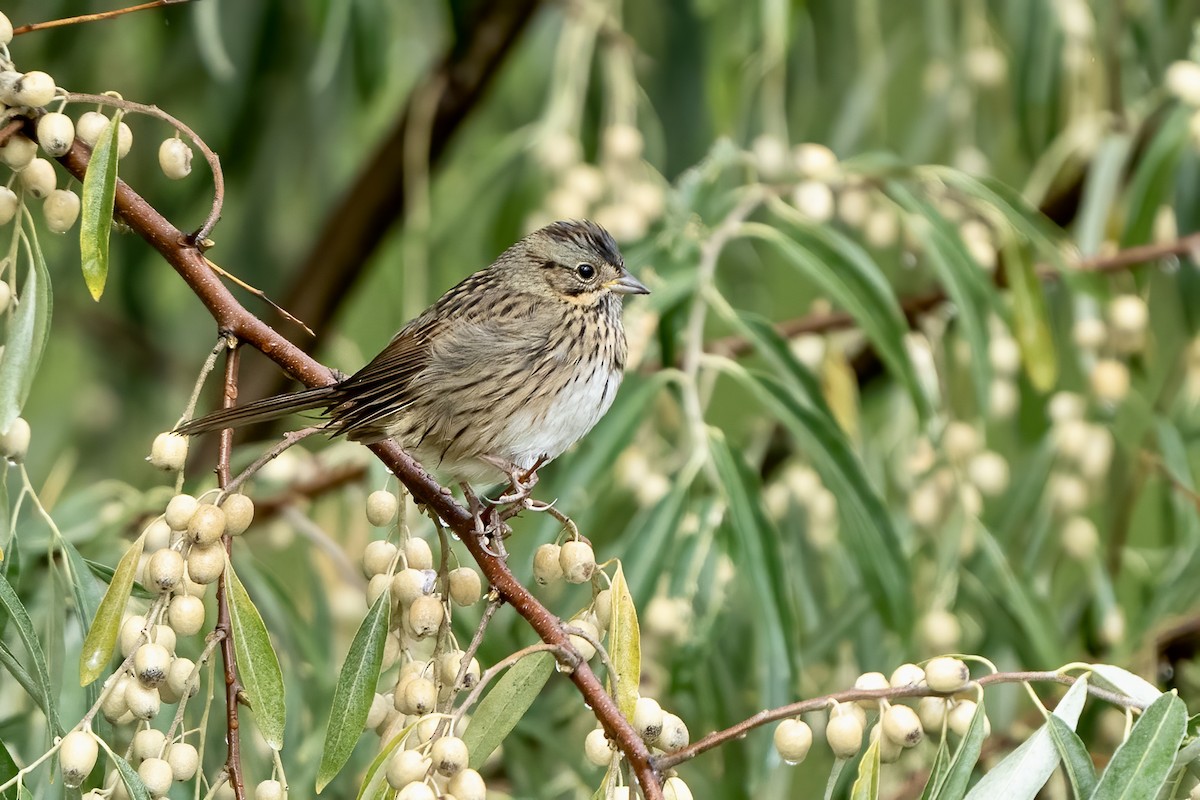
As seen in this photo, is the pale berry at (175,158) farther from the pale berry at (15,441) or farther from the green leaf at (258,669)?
the green leaf at (258,669)

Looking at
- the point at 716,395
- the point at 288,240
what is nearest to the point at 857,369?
the point at 716,395

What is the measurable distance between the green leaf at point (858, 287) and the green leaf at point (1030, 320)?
263mm

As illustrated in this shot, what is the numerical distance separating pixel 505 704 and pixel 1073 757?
0.55 m

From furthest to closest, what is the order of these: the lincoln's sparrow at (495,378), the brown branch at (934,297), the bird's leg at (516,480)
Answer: the brown branch at (934,297)
the lincoln's sparrow at (495,378)
the bird's leg at (516,480)

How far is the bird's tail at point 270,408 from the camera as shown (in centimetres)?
171

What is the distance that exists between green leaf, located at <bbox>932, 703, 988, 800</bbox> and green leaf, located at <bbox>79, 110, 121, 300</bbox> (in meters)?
0.94

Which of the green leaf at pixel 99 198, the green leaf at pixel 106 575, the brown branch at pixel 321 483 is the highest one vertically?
the green leaf at pixel 99 198

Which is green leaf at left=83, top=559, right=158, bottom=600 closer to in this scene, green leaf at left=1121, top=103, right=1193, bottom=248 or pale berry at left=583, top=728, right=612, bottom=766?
pale berry at left=583, top=728, right=612, bottom=766

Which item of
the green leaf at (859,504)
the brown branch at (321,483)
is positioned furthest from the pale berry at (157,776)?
the brown branch at (321,483)

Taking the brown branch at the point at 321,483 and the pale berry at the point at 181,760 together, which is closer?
the pale berry at the point at 181,760

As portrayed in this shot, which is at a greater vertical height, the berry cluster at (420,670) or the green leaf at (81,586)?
the green leaf at (81,586)

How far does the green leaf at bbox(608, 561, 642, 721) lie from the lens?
1559mm

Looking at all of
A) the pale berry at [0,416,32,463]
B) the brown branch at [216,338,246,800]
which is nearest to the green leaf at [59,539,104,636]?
the pale berry at [0,416,32,463]

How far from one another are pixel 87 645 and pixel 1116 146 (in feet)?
Answer: 7.26
